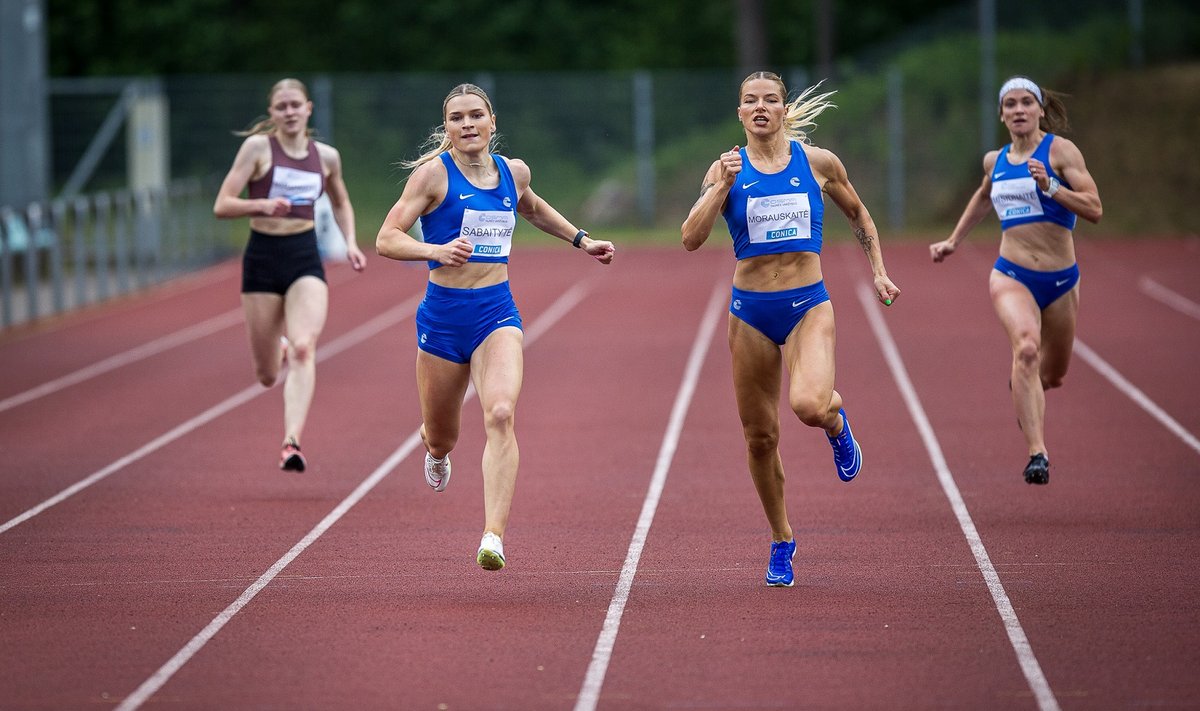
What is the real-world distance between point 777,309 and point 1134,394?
6892 millimetres

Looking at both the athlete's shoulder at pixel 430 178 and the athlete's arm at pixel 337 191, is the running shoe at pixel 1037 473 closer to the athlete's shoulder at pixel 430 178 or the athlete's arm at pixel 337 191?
the athlete's shoulder at pixel 430 178

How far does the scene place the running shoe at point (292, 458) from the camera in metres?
9.48

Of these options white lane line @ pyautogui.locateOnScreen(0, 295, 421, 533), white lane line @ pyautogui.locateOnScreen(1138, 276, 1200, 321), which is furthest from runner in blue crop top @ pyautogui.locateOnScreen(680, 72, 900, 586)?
white lane line @ pyautogui.locateOnScreen(1138, 276, 1200, 321)

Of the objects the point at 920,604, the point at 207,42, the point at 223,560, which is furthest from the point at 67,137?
the point at 920,604

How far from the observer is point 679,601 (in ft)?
22.3

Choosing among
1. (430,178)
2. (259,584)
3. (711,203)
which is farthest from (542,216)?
(259,584)

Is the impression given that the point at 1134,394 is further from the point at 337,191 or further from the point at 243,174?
the point at 243,174

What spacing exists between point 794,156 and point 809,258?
0.43 meters

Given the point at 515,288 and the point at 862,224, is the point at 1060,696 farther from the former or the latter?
the point at 515,288

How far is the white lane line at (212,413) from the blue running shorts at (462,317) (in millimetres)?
2781

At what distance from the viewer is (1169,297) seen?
2023 centimetres

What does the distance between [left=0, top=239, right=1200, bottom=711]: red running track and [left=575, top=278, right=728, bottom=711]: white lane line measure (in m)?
0.02

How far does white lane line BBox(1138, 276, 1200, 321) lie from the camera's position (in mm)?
18792

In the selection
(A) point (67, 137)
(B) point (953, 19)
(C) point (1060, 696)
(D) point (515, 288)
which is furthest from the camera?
(B) point (953, 19)
